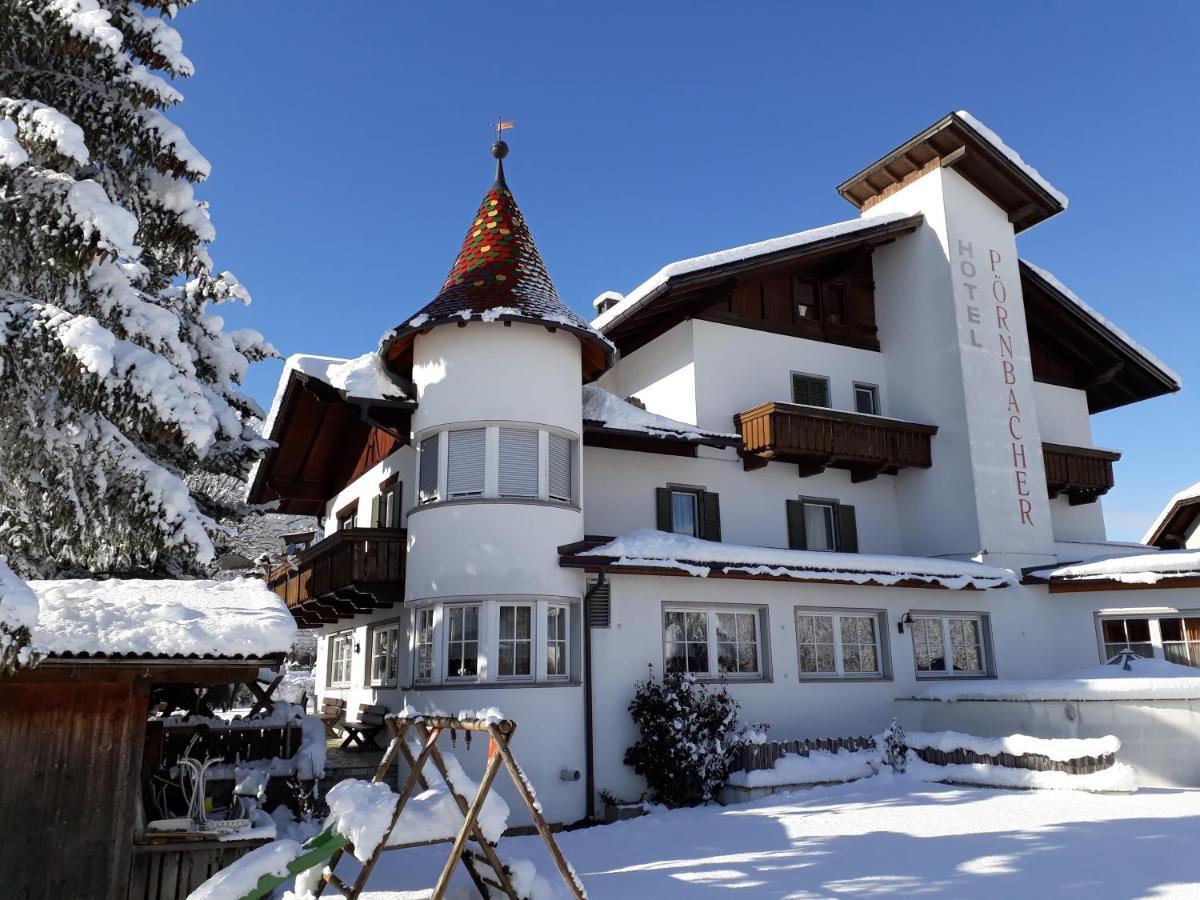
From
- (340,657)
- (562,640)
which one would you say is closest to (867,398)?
(562,640)

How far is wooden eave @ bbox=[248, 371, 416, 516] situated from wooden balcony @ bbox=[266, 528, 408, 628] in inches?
73.1

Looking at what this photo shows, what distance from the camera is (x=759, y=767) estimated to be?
1519 cm

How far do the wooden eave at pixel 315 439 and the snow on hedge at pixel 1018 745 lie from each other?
1080cm

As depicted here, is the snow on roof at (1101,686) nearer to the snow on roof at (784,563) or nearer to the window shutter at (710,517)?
the snow on roof at (784,563)

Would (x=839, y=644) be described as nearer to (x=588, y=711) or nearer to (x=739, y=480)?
(x=739, y=480)

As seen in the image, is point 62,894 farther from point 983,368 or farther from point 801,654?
point 983,368

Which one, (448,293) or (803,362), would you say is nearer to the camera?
(448,293)

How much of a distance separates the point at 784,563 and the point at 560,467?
4.45 m

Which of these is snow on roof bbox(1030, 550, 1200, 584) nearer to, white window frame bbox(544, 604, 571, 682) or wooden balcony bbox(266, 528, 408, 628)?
white window frame bbox(544, 604, 571, 682)

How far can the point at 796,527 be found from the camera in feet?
67.6

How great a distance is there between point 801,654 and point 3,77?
1525cm

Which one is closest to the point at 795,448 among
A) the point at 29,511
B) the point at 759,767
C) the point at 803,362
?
the point at 803,362

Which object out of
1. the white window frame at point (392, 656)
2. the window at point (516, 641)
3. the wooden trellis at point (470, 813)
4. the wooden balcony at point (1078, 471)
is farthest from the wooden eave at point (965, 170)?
the wooden trellis at point (470, 813)

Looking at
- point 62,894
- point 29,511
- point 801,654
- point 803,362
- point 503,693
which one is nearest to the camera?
point 62,894
